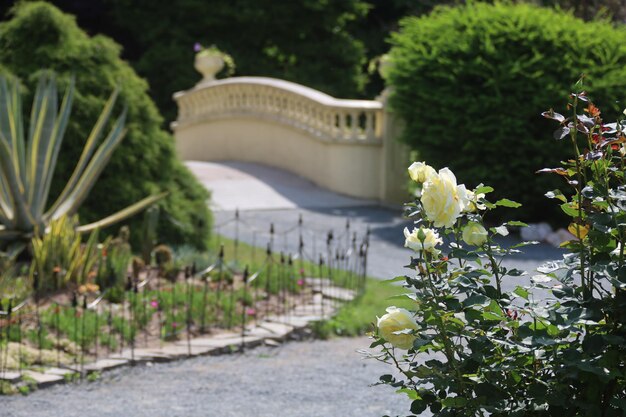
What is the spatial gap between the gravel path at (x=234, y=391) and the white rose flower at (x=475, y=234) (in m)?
2.18

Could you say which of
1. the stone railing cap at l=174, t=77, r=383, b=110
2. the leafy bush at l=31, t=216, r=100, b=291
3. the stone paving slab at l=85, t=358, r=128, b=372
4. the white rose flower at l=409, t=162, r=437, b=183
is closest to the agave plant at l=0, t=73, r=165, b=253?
the leafy bush at l=31, t=216, r=100, b=291

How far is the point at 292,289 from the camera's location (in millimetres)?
7699

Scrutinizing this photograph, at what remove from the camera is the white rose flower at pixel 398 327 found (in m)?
2.84

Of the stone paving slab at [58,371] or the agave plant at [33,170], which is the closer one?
the stone paving slab at [58,371]

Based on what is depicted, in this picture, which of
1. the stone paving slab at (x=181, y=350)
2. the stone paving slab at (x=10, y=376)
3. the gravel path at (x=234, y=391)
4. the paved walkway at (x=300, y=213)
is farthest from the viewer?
the paved walkway at (x=300, y=213)

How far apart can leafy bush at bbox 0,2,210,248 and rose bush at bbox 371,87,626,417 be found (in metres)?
6.10

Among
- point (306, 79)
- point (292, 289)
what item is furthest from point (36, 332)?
point (306, 79)

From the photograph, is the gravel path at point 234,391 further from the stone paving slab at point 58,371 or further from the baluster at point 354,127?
the baluster at point 354,127

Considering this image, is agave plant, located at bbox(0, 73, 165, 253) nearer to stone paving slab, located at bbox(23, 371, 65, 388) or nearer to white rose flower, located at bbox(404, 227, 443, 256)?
stone paving slab, located at bbox(23, 371, 65, 388)

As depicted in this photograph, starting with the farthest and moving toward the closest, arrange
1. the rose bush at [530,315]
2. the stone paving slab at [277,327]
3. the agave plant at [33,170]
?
the agave plant at [33,170], the stone paving slab at [277,327], the rose bush at [530,315]

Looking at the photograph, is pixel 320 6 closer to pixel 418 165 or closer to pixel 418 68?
pixel 418 68

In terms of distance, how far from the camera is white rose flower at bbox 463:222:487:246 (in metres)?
2.91

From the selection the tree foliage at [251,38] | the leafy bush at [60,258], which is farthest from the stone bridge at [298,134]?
the leafy bush at [60,258]

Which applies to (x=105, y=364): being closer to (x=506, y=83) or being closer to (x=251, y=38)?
(x=506, y=83)
